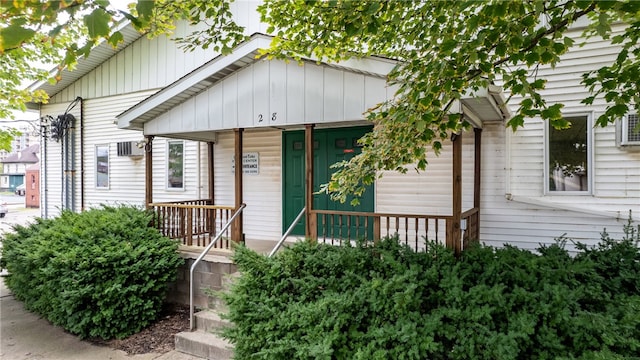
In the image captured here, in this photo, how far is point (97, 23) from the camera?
5.06 ft

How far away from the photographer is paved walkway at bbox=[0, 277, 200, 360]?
14.4 ft

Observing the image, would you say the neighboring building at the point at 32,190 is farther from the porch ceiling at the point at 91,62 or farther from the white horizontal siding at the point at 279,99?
the white horizontal siding at the point at 279,99

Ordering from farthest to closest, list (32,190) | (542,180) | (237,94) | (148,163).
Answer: (32,190), (148,163), (237,94), (542,180)

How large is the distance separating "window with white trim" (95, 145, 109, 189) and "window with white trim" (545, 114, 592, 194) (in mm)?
9839

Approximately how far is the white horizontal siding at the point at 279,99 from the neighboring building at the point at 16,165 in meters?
45.4

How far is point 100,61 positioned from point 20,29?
9.49 metres

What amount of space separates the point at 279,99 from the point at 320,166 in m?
1.92

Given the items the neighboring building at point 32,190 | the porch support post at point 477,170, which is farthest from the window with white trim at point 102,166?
the neighboring building at point 32,190

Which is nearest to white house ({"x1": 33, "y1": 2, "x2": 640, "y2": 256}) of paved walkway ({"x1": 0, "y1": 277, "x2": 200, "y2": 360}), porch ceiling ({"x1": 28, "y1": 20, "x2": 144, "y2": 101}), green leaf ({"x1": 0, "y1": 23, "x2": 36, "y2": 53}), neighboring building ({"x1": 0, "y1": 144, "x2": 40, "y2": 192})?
paved walkway ({"x1": 0, "y1": 277, "x2": 200, "y2": 360})

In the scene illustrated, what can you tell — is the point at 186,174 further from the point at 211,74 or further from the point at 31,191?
the point at 31,191

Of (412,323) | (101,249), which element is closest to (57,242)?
(101,249)

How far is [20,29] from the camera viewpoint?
1.53 m

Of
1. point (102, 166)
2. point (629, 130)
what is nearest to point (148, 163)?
point (102, 166)

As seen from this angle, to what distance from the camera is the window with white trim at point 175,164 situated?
27.2 feet
